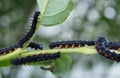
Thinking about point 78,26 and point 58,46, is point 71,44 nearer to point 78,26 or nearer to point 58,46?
point 58,46

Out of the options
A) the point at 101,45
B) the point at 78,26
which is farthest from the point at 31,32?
the point at 78,26

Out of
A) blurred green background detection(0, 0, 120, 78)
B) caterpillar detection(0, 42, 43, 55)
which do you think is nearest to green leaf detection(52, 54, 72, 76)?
caterpillar detection(0, 42, 43, 55)

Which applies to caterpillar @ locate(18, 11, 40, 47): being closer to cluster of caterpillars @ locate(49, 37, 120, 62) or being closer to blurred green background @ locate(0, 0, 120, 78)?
Result: cluster of caterpillars @ locate(49, 37, 120, 62)

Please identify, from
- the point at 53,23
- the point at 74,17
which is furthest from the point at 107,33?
the point at 53,23

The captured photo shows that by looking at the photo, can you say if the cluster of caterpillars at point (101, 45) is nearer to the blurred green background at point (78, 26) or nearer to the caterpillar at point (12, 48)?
the caterpillar at point (12, 48)

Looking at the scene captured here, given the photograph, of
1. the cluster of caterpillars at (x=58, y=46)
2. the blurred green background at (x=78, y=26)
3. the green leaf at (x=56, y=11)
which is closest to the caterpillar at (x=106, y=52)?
the cluster of caterpillars at (x=58, y=46)

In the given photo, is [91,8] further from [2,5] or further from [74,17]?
[2,5]
